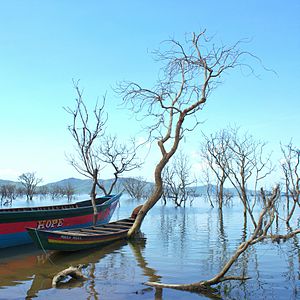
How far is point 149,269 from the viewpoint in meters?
9.99

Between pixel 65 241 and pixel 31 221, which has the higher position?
pixel 31 221

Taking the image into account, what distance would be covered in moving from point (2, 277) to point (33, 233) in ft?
4.62

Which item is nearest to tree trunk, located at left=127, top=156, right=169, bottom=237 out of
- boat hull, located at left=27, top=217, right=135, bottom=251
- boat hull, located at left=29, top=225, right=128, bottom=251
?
boat hull, located at left=27, top=217, right=135, bottom=251

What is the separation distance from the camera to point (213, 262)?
36.2 ft

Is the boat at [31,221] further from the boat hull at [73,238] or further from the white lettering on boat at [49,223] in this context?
the boat hull at [73,238]

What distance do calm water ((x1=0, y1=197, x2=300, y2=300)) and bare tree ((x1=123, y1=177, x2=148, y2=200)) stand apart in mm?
51349

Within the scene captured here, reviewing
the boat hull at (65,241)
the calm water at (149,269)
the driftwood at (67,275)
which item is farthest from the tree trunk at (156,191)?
the driftwood at (67,275)

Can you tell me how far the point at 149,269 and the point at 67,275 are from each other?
8.62ft

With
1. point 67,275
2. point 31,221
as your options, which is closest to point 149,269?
point 67,275

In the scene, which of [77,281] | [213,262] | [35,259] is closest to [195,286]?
[77,281]

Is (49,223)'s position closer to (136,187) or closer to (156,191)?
(156,191)

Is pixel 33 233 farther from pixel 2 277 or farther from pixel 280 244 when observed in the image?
pixel 280 244

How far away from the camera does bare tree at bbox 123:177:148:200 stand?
66.9 metres

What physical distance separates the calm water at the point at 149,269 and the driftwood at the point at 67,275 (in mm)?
192
